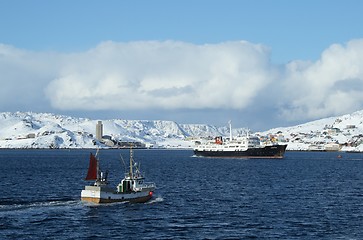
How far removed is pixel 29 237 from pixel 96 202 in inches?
832

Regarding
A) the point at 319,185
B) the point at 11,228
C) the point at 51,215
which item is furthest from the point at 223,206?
the point at 319,185

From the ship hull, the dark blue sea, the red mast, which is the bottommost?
the dark blue sea

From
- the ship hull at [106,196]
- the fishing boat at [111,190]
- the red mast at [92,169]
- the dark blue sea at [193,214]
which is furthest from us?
the red mast at [92,169]

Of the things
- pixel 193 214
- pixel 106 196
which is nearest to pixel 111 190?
pixel 106 196

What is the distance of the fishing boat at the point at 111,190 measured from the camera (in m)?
74.7

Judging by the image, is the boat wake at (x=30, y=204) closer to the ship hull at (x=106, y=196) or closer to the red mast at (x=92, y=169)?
the ship hull at (x=106, y=196)

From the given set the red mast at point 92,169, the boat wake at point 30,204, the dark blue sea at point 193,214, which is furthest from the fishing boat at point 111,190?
the boat wake at point 30,204

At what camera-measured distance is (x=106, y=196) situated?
75062 millimetres

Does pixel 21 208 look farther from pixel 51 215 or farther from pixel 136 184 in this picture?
pixel 136 184

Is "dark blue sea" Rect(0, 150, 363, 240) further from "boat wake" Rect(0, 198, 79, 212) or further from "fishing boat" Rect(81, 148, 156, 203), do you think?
"fishing boat" Rect(81, 148, 156, 203)

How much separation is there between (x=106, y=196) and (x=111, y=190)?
1.50m

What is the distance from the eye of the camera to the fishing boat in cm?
7469

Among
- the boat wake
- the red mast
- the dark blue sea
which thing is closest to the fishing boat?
the red mast

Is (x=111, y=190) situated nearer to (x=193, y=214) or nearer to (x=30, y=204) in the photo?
(x=30, y=204)
